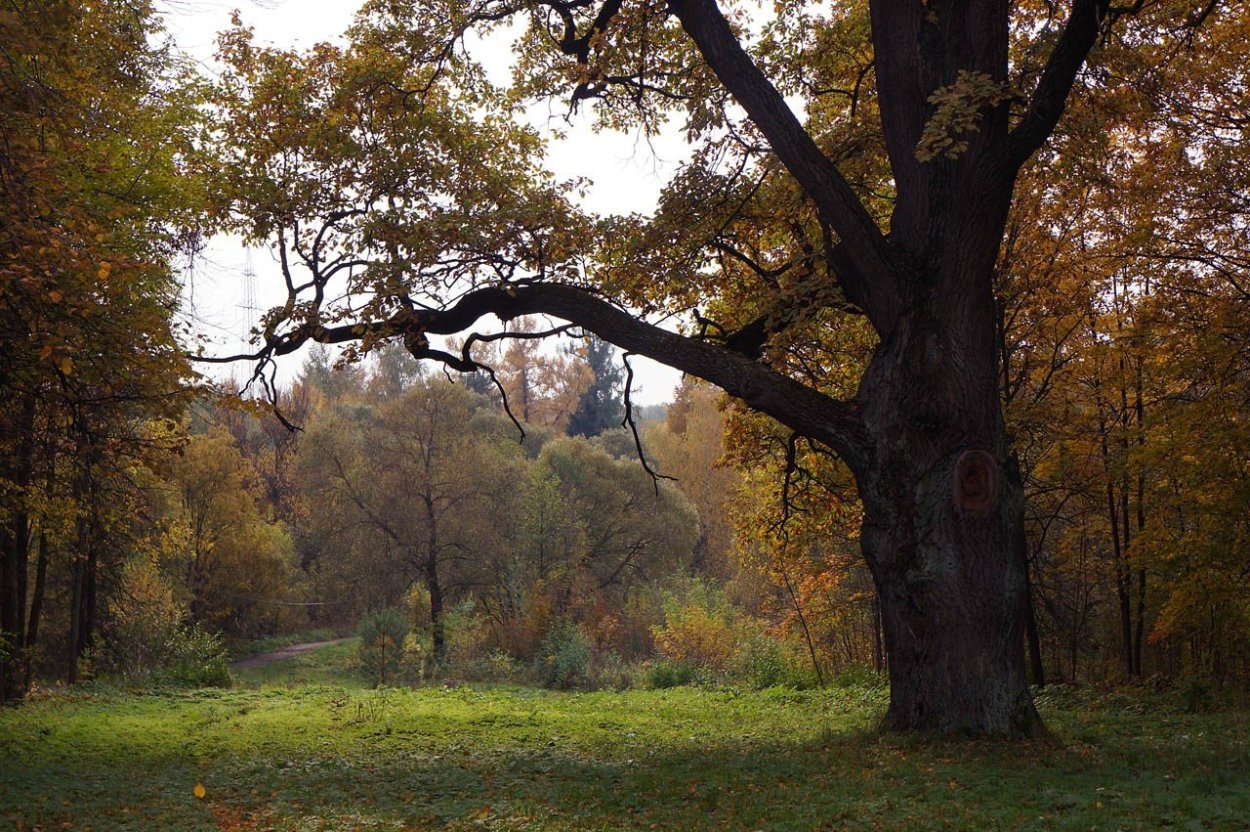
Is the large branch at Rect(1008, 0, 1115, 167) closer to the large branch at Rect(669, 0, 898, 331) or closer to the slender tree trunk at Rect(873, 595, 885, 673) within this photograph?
the large branch at Rect(669, 0, 898, 331)

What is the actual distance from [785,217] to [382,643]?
1597 centimetres

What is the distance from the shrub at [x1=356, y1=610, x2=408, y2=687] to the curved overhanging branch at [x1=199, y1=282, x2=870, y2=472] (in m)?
14.0

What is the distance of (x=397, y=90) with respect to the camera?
1138cm

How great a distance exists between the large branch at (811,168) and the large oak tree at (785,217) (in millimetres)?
22

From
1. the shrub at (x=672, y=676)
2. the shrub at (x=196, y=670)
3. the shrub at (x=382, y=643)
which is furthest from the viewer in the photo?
the shrub at (x=382, y=643)

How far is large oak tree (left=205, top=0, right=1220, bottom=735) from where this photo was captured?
7918 mm

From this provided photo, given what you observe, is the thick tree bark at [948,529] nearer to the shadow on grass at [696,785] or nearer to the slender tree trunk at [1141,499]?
the shadow on grass at [696,785]

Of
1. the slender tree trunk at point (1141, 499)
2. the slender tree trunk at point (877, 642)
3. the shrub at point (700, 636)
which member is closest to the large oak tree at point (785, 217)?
the slender tree trunk at point (1141, 499)

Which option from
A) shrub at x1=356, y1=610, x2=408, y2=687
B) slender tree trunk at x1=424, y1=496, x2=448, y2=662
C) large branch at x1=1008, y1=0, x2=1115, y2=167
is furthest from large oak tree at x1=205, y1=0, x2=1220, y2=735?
slender tree trunk at x1=424, y1=496, x2=448, y2=662

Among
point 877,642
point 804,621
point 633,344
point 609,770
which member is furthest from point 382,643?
point 633,344

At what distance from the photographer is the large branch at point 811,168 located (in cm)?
850

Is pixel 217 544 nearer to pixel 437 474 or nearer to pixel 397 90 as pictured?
pixel 437 474

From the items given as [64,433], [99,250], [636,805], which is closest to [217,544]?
[64,433]

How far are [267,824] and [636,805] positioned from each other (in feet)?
8.81
